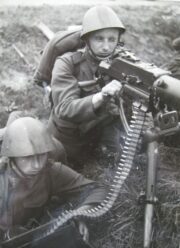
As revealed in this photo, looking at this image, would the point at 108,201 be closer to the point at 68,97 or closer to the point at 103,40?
the point at 68,97

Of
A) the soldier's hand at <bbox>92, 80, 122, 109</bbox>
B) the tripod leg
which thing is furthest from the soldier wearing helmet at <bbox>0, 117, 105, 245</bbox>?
the soldier's hand at <bbox>92, 80, 122, 109</bbox>

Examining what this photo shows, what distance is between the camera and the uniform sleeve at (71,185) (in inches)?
193

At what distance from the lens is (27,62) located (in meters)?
8.49

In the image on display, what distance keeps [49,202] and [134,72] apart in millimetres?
1434

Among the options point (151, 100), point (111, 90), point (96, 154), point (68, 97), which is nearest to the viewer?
point (151, 100)

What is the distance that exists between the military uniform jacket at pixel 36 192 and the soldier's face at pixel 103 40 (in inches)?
50.5

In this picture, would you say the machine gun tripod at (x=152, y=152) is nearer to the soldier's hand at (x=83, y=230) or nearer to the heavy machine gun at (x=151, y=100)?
the heavy machine gun at (x=151, y=100)

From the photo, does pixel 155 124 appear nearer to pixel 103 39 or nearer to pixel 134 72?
pixel 134 72

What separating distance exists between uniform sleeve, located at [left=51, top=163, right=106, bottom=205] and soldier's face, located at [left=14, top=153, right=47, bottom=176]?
0.24 metres

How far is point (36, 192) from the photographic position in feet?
16.0

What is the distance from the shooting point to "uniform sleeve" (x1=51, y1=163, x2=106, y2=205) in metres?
4.89

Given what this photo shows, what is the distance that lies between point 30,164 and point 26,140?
20 cm

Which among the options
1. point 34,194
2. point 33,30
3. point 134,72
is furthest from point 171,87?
point 33,30

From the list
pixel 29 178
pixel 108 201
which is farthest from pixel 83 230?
pixel 29 178
